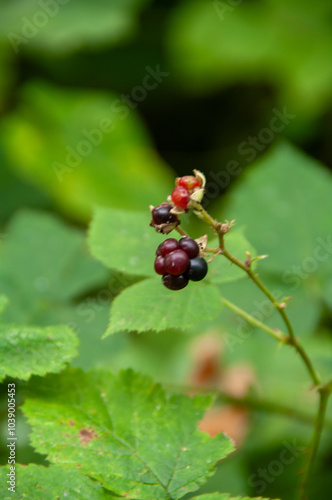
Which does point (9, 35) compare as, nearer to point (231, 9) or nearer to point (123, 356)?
point (231, 9)

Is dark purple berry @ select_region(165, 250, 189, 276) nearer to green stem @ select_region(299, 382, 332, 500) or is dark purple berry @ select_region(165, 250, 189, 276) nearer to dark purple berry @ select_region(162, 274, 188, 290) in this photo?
dark purple berry @ select_region(162, 274, 188, 290)

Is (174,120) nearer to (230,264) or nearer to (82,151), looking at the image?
(82,151)

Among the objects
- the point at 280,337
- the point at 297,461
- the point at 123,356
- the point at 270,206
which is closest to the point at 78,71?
the point at 123,356

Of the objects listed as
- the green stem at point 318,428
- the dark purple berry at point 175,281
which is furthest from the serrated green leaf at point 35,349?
the green stem at point 318,428

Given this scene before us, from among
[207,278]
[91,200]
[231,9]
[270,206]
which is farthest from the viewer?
[231,9]

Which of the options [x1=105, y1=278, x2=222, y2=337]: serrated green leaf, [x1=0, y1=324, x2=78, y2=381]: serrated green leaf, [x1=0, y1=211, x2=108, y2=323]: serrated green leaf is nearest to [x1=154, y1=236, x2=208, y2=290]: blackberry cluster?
[x1=105, y1=278, x2=222, y2=337]: serrated green leaf

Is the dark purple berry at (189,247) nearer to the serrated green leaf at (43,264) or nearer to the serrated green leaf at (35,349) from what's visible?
the serrated green leaf at (35,349)
